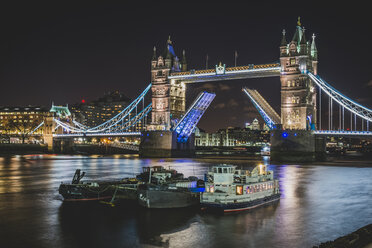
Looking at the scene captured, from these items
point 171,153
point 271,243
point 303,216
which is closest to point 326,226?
point 303,216

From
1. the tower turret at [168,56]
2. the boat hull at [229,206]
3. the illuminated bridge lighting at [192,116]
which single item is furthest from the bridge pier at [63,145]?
the boat hull at [229,206]

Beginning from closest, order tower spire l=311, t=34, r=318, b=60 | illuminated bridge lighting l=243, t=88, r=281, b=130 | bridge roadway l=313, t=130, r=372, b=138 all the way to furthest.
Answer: bridge roadway l=313, t=130, r=372, b=138, illuminated bridge lighting l=243, t=88, r=281, b=130, tower spire l=311, t=34, r=318, b=60

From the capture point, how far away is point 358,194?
24.1 metres

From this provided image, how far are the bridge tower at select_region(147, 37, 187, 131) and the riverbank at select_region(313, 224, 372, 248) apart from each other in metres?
47.4

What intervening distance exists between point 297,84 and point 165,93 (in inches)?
732

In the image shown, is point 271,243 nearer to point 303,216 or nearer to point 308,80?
point 303,216

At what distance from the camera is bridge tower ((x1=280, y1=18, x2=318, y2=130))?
48594 mm

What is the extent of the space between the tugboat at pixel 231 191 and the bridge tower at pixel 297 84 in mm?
31119

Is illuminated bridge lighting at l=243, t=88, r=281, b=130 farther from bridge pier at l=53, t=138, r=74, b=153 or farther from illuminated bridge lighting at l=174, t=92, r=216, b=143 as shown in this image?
bridge pier at l=53, t=138, r=74, b=153

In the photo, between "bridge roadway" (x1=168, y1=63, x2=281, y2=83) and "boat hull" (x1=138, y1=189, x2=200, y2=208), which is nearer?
"boat hull" (x1=138, y1=189, x2=200, y2=208)

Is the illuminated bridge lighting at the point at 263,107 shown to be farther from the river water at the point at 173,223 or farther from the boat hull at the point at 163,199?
the boat hull at the point at 163,199

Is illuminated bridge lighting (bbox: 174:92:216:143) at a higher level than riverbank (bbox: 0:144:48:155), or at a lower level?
higher

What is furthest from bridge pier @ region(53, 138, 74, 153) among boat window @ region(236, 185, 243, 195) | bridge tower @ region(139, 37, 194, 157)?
boat window @ region(236, 185, 243, 195)

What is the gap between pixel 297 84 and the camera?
160 ft
